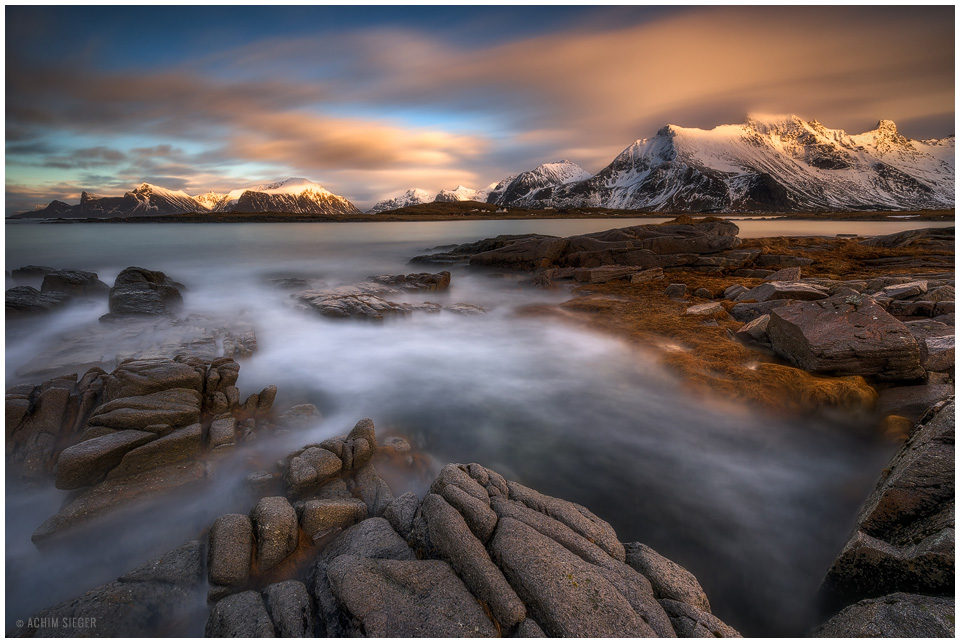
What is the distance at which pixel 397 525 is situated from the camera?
14.6ft

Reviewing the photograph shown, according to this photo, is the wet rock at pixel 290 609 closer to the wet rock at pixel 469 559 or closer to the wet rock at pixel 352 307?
the wet rock at pixel 469 559

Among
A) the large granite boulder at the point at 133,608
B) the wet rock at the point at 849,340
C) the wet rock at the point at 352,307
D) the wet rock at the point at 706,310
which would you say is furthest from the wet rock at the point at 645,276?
the large granite boulder at the point at 133,608

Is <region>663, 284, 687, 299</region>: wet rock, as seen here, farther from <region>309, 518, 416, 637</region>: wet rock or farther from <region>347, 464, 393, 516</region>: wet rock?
<region>309, 518, 416, 637</region>: wet rock

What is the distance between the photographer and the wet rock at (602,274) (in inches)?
816

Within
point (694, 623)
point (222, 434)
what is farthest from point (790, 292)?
point (222, 434)

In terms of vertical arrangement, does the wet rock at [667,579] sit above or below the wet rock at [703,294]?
below

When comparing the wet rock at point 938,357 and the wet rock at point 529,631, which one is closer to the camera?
the wet rock at point 529,631

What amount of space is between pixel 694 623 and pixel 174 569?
5025 mm

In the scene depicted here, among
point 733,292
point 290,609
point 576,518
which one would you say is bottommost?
point 290,609

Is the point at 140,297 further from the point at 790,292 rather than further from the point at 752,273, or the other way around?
the point at 752,273

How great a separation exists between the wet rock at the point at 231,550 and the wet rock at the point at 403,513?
57.5 inches

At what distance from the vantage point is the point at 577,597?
10.6ft

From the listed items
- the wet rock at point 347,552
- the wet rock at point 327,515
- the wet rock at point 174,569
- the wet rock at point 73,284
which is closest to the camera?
the wet rock at point 347,552

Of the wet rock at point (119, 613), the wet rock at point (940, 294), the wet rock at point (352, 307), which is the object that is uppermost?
the wet rock at point (940, 294)
